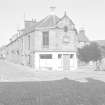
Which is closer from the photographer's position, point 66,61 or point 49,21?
point 66,61

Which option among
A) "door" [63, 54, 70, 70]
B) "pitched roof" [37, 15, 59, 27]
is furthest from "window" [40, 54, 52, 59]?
"pitched roof" [37, 15, 59, 27]

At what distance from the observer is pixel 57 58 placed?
2817 centimetres

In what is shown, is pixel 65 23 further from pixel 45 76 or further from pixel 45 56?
pixel 45 76

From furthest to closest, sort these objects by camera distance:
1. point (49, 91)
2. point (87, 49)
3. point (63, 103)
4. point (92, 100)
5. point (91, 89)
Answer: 1. point (87, 49)
2. point (91, 89)
3. point (49, 91)
4. point (92, 100)
5. point (63, 103)

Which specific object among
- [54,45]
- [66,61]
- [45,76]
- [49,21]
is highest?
[49,21]

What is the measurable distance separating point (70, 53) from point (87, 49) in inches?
344

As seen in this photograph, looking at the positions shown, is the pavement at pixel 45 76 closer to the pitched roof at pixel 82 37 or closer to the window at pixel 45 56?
the window at pixel 45 56

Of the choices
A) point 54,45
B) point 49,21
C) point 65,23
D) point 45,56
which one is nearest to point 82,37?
point 65,23

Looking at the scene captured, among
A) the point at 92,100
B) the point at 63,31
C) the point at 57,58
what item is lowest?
the point at 92,100

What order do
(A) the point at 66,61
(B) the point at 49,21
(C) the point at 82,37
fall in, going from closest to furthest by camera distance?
(A) the point at 66,61
(B) the point at 49,21
(C) the point at 82,37

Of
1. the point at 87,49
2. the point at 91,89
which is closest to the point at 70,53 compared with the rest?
the point at 87,49

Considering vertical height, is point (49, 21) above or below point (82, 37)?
above

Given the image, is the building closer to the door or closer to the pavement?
the door

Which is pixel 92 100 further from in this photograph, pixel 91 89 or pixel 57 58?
pixel 57 58
